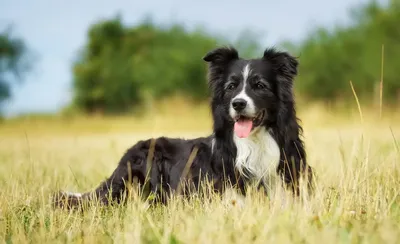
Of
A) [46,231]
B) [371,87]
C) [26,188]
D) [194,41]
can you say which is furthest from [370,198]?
[194,41]

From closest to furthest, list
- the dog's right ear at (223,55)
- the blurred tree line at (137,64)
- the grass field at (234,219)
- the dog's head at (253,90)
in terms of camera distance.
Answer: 1. the grass field at (234,219)
2. the dog's head at (253,90)
3. the dog's right ear at (223,55)
4. the blurred tree line at (137,64)

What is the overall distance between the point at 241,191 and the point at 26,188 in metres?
2.28

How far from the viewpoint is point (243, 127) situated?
16.3 ft

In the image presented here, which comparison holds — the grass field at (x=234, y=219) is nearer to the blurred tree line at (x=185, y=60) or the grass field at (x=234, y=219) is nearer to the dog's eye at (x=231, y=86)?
the dog's eye at (x=231, y=86)

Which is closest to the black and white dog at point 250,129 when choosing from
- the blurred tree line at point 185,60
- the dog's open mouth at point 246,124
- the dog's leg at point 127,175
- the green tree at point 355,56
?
the dog's open mouth at point 246,124

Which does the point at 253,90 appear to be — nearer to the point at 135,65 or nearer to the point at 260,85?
the point at 260,85

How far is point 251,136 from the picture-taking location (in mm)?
5086

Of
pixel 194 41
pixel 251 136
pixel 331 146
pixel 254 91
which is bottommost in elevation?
pixel 331 146

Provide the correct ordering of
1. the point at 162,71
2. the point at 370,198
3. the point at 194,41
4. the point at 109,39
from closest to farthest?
the point at 370,198
the point at 162,71
the point at 194,41
the point at 109,39

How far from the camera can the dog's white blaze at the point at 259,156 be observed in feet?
16.6

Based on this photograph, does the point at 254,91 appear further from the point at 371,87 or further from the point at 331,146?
the point at 371,87

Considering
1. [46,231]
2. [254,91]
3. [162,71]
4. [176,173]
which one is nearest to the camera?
[46,231]

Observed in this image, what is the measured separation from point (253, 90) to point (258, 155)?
25.1 inches

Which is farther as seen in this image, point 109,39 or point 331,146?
point 109,39
